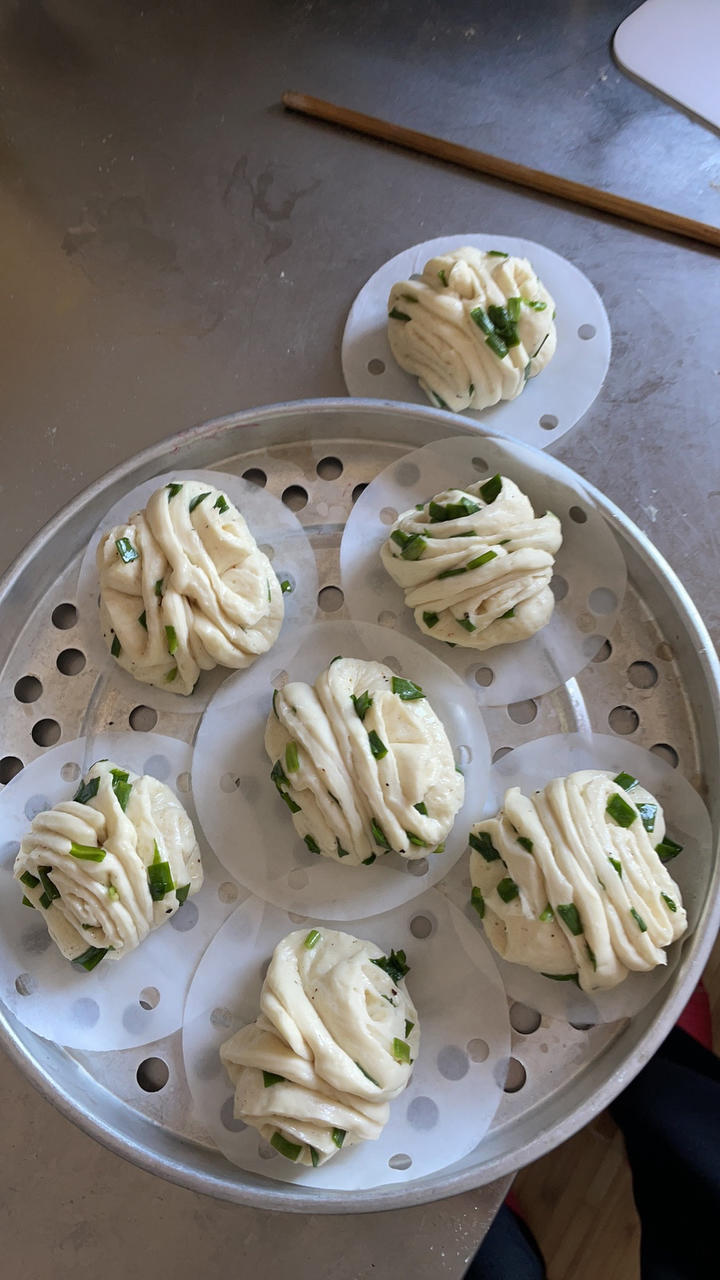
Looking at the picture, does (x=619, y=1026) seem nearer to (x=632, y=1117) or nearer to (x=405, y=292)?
(x=632, y=1117)

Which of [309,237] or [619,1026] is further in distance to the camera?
[309,237]

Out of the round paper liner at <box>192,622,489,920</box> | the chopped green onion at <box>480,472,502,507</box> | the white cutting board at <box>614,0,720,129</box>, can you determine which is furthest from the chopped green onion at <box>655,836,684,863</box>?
the white cutting board at <box>614,0,720,129</box>

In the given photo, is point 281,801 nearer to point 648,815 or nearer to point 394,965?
Result: point 394,965

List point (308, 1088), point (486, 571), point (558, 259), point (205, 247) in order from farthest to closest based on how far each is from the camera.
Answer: point (205, 247) → point (558, 259) → point (486, 571) → point (308, 1088)

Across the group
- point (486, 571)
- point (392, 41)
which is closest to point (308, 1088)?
point (486, 571)

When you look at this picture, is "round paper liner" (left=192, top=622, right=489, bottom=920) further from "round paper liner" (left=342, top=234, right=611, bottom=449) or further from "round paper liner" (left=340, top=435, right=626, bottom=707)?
"round paper liner" (left=342, top=234, right=611, bottom=449)

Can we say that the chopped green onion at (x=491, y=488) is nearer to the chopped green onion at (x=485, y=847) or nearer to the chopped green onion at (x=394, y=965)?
Result: the chopped green onion at (x=485, y=847)

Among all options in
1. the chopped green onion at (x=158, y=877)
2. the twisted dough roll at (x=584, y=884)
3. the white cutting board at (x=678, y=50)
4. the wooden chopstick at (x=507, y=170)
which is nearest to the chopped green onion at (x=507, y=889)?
the twisted dough roll at (x=584, y=884)
